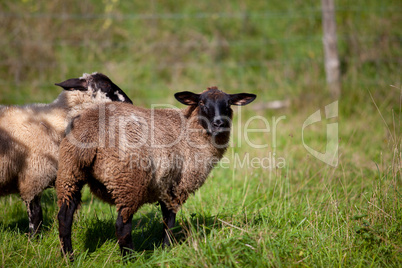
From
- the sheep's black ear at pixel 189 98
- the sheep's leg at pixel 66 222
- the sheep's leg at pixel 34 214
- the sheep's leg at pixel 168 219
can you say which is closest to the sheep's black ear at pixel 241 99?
the sheep's black ear at pixel 189 98

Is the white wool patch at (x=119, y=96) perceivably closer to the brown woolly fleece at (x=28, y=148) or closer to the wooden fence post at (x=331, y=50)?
the brown woolly fleece at (x=28, y=148)

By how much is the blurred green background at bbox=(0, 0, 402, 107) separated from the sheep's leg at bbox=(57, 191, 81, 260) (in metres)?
5.73

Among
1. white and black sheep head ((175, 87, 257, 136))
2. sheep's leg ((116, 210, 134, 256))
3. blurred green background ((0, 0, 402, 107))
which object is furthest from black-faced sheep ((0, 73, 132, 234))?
blurred green background ((0, 0, 402, 107))

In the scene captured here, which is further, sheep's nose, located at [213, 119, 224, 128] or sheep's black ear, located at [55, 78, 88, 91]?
sheep's black ear, located at [55, 78, 88, 91]

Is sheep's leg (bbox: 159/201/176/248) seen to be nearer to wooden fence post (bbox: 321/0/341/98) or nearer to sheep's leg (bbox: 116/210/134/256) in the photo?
sheep's leg (bbox: 116/210/134/256)

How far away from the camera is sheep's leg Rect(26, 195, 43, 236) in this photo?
405cm

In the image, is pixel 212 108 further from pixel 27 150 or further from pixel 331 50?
pixel 331 50

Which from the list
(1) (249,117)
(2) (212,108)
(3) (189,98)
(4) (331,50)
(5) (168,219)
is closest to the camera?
(5) (168,219)

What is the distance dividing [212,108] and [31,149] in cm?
192

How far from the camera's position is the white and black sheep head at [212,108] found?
400 cm

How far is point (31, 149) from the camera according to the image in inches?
156

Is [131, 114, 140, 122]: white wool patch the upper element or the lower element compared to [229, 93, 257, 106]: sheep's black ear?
lower

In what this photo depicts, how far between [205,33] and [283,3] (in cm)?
255

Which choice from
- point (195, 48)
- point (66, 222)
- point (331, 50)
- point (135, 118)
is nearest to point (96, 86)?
point (135, 118)
